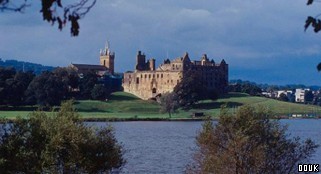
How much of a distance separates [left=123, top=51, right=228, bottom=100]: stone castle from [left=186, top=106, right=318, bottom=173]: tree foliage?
121 metres

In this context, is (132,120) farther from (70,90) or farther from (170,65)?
(170,65)

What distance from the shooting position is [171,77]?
15238cm

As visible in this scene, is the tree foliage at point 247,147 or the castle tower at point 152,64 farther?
the castle tower at point 152,64

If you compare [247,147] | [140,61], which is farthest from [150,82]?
[247,147]

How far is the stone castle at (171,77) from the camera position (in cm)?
15250

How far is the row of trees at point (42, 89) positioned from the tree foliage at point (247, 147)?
86.2 meters

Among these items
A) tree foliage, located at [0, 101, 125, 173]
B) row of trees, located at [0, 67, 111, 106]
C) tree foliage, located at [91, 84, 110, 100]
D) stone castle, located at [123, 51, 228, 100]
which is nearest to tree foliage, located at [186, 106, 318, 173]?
tree foliage, located at [0, 101, 125, 173]

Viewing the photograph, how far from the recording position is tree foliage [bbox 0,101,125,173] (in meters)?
23.0

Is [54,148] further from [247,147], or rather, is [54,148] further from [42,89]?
[42,89]

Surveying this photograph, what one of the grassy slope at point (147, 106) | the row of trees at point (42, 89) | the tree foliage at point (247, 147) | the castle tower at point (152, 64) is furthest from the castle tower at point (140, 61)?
the tree foliage at point (247, 147)

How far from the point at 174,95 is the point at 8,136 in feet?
332

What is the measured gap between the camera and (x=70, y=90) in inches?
5167

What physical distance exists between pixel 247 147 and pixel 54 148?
729cm

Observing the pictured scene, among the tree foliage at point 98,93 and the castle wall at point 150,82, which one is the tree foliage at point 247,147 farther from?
the castle wall at point 150,82
